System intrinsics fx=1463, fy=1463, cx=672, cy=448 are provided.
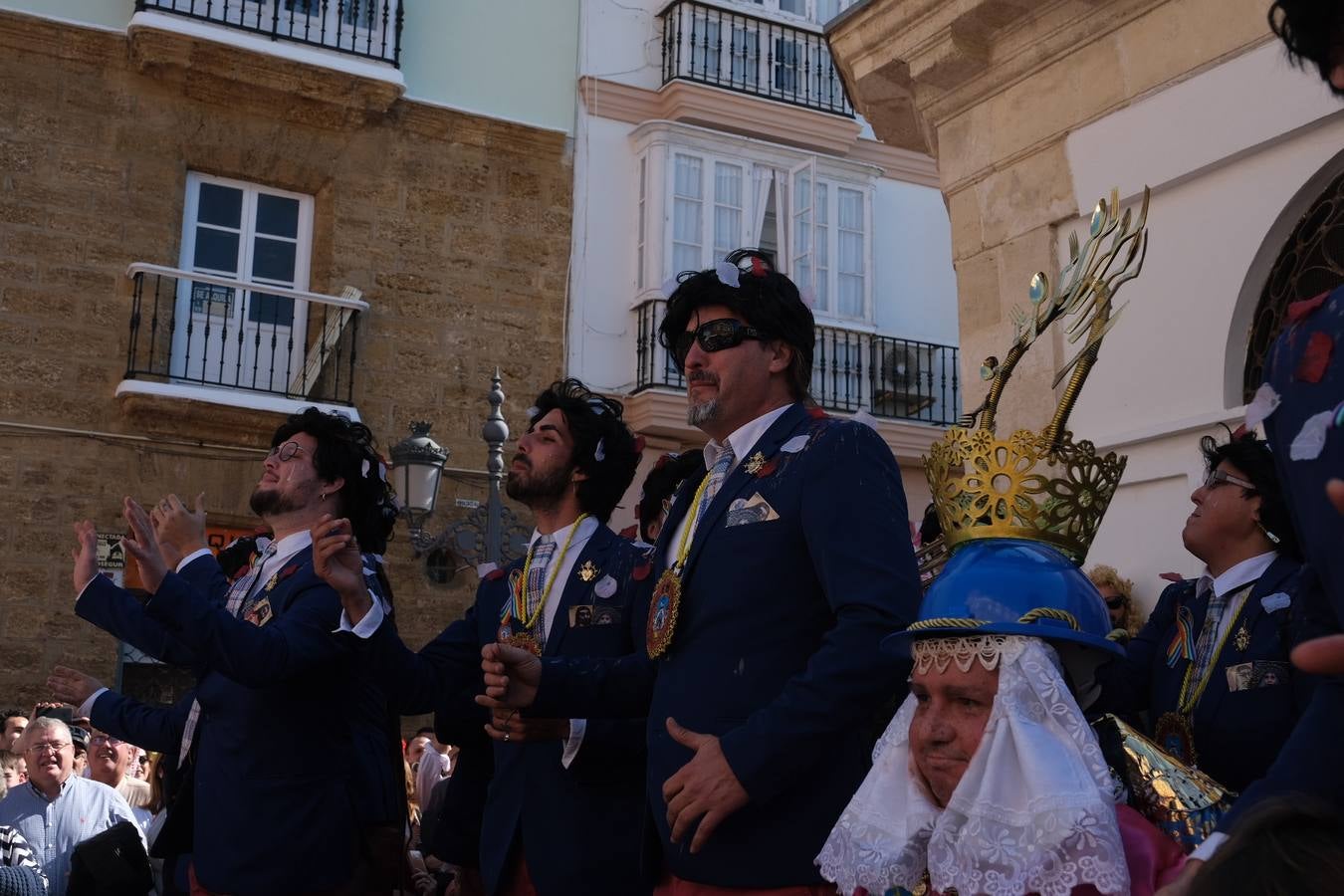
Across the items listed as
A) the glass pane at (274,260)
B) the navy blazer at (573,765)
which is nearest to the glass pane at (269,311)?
Result: the glass pane at (274,260)

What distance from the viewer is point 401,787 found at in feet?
14.2

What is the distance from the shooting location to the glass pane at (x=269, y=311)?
14.1 metres

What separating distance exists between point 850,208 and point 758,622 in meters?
14.3

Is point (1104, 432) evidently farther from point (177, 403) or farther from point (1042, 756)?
point (177, 403)

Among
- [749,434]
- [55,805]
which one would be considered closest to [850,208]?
[55,805]

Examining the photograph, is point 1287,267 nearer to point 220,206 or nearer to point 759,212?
point 759,212

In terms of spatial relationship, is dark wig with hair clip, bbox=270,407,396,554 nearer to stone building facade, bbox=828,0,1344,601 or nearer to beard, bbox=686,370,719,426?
beard, bbox=686,370,719,426

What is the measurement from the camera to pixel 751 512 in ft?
10.4

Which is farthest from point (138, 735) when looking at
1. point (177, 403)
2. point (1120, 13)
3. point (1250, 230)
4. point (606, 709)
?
point (177, 403)

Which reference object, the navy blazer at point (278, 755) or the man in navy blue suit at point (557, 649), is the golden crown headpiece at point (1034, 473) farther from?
the navy blazer at point (278, 755)

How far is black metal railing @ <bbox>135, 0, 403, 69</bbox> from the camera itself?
13867mm

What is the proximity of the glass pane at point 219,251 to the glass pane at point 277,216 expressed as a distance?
0.30 meters

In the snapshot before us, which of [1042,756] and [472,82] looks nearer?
[1042,756]

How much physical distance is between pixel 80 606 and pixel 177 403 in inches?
368
